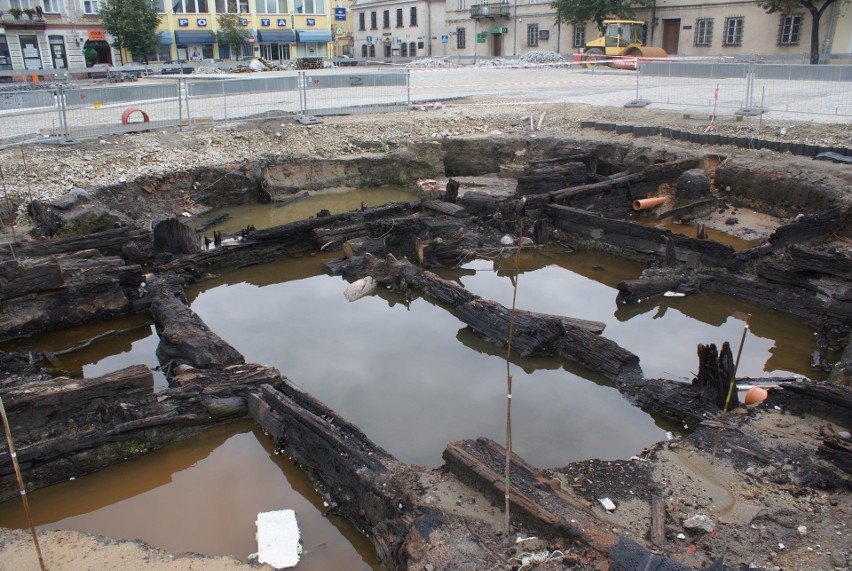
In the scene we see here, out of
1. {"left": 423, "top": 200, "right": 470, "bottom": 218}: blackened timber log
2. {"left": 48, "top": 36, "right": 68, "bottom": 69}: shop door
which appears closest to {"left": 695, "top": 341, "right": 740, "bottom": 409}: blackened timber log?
{"left": 423, "top": 200, "right": 470, "bottom": 218}: blackened timber log

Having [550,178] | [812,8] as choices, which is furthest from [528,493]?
[812,8]

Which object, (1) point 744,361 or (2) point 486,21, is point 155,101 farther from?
(2) point 486,21

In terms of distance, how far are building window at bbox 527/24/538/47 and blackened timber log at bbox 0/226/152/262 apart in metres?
41.6

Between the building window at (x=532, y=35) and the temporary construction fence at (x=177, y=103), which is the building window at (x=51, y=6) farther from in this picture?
the building window at (x=532, y=35)

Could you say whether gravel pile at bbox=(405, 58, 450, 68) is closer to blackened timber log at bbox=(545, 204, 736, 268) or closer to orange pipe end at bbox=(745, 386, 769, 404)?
blackened timber log at bbox=(545, 204, 736, 268)

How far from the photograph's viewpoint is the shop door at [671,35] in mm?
38812

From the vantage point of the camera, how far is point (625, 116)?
59.7 feet

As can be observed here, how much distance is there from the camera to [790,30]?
112 ft

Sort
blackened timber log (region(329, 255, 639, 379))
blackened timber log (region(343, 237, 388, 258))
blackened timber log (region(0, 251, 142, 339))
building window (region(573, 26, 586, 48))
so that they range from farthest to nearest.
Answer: building window (region(573, 26, 586, 48)) < blackened timber log (region(343, 237, 388, 258)) < blackened timber log (region(0, 251, 142, 339)) < blackened timber log (region(329, 255, 639, 379))

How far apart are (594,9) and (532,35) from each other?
8.40m

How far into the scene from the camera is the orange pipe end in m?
6.50

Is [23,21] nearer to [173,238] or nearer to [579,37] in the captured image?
[579,37]

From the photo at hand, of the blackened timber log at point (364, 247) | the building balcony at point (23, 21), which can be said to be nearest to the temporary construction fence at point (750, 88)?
the blackened timber log at point (364, 247)

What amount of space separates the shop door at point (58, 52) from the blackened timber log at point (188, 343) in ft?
136
